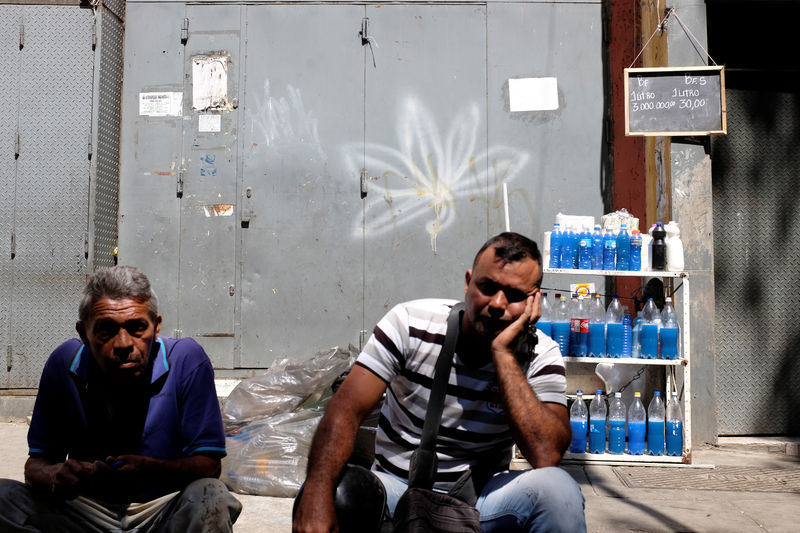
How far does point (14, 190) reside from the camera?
6418 mm

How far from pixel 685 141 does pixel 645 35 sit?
1095 millimetres

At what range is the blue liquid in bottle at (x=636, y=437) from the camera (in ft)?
17.3

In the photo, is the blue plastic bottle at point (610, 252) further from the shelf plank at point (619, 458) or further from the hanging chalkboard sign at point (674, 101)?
the shelf plank at point (619, 458)

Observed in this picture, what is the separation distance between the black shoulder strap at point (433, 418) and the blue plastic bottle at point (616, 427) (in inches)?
125

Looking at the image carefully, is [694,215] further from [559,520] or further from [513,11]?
[559,520]

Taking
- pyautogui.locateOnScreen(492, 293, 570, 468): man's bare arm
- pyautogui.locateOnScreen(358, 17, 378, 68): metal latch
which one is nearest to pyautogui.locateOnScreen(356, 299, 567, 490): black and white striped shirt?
pyautogui.locateOnScreen(492, 293, 570, 468): man's bare arm

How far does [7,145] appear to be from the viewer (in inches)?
253

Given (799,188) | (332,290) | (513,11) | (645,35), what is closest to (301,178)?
(332,290)

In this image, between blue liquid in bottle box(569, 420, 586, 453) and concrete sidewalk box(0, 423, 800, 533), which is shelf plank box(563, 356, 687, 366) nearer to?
blue liquid in bottle box(569, 420, 586, 453)

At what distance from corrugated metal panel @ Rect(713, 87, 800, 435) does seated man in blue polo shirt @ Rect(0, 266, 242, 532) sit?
4.79 meters

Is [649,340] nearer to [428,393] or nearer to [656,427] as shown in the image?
[656,427]

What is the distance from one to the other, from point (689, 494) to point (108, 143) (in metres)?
5.31

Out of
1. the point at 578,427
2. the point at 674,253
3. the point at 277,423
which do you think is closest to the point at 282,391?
the point at 277,423

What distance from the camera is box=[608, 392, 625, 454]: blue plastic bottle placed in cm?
528
